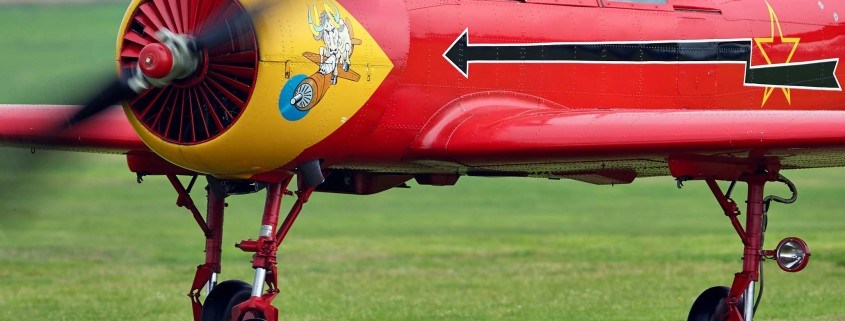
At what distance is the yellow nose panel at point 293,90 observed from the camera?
11586 mm

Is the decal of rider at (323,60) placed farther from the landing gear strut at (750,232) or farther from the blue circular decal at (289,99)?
the landing gear strut at (750,232)

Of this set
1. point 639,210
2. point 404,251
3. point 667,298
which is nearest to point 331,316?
point 667,298

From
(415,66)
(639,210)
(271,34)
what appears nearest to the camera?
(271,34)

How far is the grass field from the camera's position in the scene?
17344 mm

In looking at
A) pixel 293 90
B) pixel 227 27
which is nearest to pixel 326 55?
pixel 293 90

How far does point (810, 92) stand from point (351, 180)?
438 centimetres

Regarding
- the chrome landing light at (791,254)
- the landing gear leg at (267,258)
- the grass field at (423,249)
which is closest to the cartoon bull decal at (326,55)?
the landing gear leg at (267,258)

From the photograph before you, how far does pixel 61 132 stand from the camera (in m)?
12.4

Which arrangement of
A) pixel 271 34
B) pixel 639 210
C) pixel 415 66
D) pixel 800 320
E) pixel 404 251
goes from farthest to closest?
pixel 639 210 → pixel 404 251 → pixel 800 320 → pixel 415 66 → pixel 271 34

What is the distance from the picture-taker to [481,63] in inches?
521

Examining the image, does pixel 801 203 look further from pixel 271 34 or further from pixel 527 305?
pixel 271 34

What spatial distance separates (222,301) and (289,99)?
310 centimetres

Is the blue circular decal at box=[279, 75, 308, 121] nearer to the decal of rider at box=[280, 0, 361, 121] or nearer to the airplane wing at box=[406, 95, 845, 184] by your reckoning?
the decal of rider at box=[280, 0, 361, 121]

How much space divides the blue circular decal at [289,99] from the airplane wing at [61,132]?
57.8 inches
